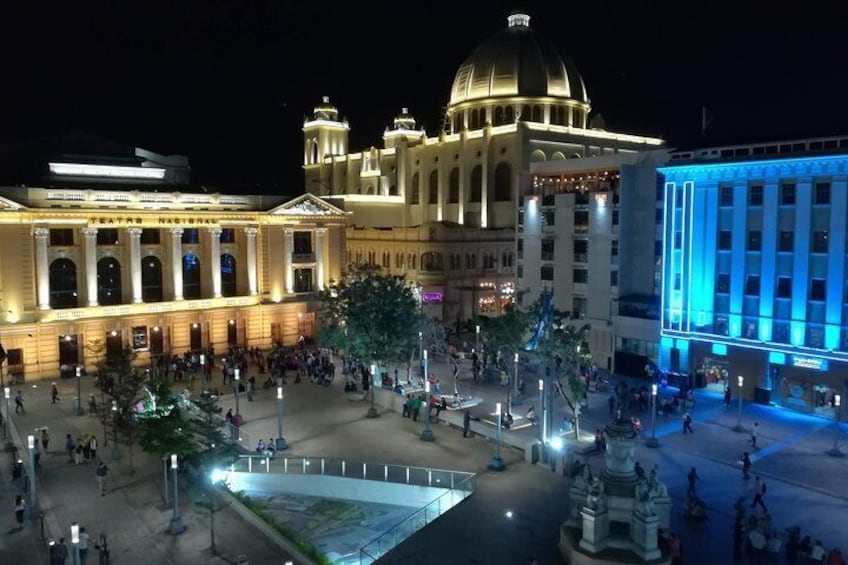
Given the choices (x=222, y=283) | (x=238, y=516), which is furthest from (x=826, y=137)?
(x=222, y=283)

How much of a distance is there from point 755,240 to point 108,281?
4311cm

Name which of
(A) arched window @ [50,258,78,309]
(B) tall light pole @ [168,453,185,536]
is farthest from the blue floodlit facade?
(A) arched window @ [50,258,78,309]

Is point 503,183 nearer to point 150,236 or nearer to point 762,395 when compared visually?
point 150,236

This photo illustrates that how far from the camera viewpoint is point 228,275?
5828cm

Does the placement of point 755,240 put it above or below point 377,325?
above

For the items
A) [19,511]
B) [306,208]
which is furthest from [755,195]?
[19,511]

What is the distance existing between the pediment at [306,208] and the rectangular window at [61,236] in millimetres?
14555

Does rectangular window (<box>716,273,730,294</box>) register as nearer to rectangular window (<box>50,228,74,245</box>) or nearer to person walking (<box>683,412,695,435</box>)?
person walking (<box>683,412,695,435</box>)

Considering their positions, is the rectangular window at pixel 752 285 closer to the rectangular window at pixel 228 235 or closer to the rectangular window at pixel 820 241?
the rectangular window at pixel 820 241

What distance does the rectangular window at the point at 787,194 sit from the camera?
1581 inches

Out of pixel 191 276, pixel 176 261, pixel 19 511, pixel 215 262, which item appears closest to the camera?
pixel 19 511

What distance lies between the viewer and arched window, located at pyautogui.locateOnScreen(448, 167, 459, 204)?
81.0m

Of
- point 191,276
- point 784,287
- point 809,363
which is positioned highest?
point 784,287

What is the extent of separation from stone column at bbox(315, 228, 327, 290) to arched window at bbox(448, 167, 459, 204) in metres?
23.1
